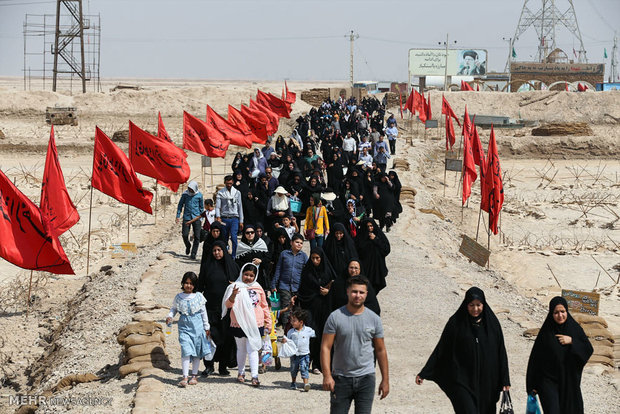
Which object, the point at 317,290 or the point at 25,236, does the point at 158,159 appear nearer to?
the point at 25,236

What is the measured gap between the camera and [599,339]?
393 inches

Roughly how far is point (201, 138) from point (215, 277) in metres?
12.8

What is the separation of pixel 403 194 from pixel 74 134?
70.8 ft

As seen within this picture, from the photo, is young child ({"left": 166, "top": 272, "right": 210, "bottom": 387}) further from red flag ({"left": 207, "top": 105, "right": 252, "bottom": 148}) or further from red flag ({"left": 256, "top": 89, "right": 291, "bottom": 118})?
red flag ({"left": 256, "top": 89, "right": 291, "bottom": 118})

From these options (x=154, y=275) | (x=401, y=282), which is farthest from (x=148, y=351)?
(x=401, y=282)

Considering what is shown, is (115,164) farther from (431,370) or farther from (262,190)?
(431,370)

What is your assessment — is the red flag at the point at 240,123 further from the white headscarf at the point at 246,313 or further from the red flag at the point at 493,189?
the white headscarf at the point at 246,313

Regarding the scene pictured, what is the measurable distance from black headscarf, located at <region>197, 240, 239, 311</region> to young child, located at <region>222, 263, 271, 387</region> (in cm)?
30

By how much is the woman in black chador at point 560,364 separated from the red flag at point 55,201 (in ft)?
23.2

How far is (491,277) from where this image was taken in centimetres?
1573

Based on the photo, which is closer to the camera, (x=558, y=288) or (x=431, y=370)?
(x=431, y=370)

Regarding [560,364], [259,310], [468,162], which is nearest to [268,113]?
[468,162]

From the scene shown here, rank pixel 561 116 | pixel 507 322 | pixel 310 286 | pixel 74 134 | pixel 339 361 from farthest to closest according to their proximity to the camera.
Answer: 1. pixel 561 116
2. pixel 74 134
3. pixel 507 322
4. pixel 310 286
5. pixel 339 361

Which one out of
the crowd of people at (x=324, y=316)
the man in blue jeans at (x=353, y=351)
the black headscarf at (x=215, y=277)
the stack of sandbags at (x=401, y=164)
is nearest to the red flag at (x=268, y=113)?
the stack of sandbags at (x=401, y=164)
